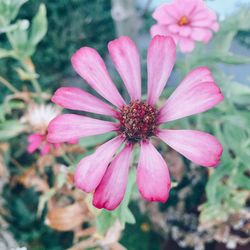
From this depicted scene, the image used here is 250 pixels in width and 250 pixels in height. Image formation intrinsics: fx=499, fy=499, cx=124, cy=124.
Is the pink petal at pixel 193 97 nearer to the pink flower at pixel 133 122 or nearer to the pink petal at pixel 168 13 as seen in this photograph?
the pink flower at pixel 133 122

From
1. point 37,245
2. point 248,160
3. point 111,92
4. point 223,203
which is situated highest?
point 111,92

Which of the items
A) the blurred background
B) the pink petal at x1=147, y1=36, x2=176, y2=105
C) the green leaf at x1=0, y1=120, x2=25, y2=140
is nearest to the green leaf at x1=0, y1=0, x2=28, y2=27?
the blurred background

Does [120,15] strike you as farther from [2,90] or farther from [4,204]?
[4,204]

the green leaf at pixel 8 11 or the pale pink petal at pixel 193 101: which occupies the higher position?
the green leaf at pixel 8 11

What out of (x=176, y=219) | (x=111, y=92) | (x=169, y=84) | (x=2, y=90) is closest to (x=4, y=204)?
(x=2, y=90)

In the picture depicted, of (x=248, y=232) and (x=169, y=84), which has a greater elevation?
(x=169, y=84)

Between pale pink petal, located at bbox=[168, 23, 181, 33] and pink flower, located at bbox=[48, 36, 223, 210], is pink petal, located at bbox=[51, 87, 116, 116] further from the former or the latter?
pale pink petal, located at bbox=[168, 23, 181, 33]

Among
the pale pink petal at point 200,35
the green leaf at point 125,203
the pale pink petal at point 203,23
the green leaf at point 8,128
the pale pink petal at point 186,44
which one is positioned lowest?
the green leaf at point 125,203

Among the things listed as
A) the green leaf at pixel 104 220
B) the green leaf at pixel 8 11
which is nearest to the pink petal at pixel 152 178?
the green leaf at pixel 104 220
